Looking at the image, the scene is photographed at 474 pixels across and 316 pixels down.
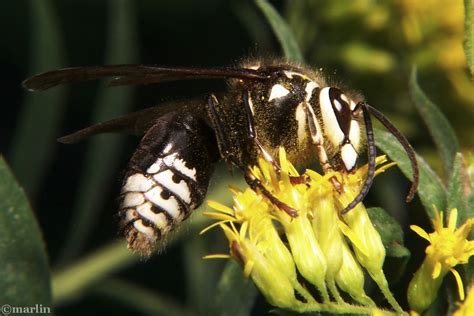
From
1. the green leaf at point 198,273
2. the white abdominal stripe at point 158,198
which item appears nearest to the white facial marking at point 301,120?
the white abdominal stripe at point 158,198

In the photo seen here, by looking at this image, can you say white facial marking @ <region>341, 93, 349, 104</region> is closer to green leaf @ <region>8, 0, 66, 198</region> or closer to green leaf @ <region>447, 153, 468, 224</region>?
green leaf @ <region>447, 153, 468, 224</region>

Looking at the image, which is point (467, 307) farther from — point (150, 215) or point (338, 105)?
point (150, 215)

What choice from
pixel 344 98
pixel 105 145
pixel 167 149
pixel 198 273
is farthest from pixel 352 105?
pixel 105 145

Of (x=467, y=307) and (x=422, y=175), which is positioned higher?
(x=422, y=175)

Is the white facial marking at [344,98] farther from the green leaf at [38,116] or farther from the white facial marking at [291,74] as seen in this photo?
the green leaf at [38,116]

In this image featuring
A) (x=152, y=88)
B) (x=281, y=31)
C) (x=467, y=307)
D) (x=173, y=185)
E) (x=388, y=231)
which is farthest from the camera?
(x=152, y=88)

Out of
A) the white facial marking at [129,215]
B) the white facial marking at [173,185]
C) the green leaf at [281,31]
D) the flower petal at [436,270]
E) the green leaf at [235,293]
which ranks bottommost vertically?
the green leaf at [235,293]

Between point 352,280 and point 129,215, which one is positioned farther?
point 129,215

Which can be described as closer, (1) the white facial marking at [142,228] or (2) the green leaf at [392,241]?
(2) the green leaf at [392,241]
